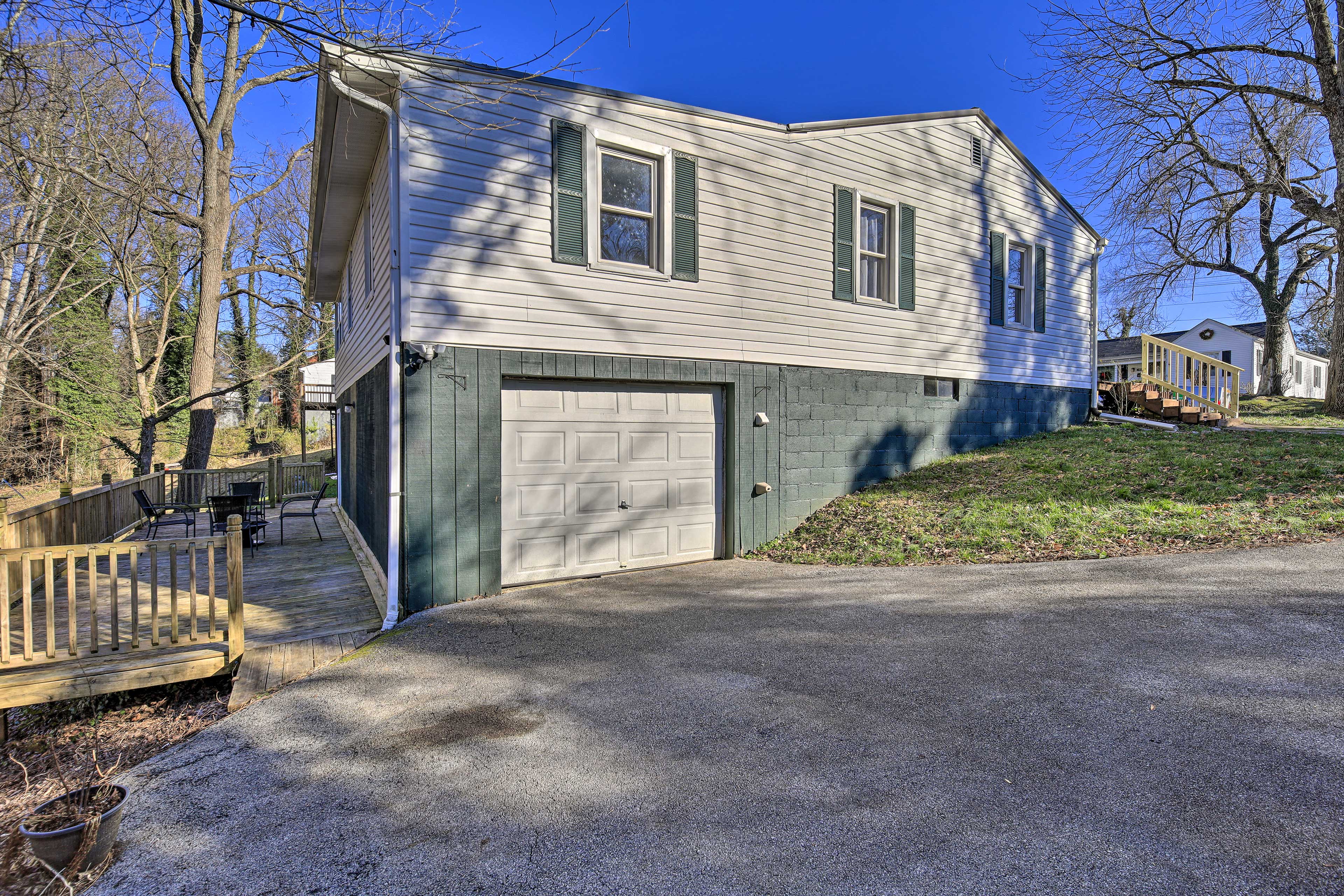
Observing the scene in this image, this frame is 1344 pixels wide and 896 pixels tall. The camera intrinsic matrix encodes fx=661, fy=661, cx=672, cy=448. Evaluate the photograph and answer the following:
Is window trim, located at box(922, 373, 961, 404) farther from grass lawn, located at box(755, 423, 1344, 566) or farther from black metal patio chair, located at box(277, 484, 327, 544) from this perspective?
black metal patio chair, located at box(277, 484, 327, 544)

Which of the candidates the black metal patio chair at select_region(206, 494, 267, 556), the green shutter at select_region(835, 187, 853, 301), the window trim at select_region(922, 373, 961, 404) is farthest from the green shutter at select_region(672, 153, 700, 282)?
the black metal patio chair at select_region(206, 494, 267, 556)

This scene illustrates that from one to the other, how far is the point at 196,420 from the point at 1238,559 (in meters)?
17.1

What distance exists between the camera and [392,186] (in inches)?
229

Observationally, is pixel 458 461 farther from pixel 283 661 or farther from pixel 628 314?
pixel 628 314

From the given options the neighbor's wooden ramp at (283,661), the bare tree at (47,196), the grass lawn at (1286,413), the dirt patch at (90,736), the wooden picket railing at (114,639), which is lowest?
the dirt patch at (90,736)

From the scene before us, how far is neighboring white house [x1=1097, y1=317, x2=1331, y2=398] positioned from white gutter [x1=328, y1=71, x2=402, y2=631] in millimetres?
30497

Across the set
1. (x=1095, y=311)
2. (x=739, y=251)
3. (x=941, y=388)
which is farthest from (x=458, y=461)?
(x=1095, y=311)

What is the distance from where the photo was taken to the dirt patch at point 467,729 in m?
3.54

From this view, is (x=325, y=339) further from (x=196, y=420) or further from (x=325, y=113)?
(x=325, y=113)

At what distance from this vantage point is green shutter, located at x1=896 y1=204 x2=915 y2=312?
368 inches

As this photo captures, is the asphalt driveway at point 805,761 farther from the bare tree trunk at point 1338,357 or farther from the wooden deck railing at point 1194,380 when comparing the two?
the bare tree trunk at point 1338,357

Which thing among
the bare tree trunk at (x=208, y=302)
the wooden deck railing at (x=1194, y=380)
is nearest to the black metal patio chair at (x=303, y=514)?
the bare tree trunk at (x=208, y=302)

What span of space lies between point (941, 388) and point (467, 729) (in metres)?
8.63

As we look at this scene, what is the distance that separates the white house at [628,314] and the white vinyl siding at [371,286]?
4.0 inches
